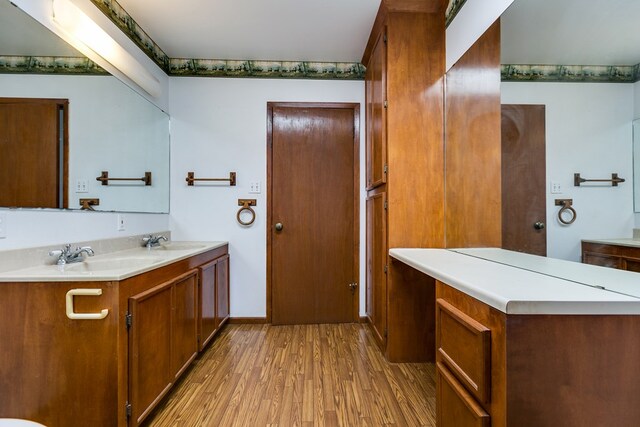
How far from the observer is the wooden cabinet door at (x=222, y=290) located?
2.50 metres

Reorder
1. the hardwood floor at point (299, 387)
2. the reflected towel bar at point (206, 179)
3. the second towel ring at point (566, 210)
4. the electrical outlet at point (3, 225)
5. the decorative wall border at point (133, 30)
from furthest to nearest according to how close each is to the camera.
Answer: the reflected towel bar at point (206, 179) → the decorative wall border at point (133, 30) → the hardwood floor at point (299, 387) → the electrical outlet at point (3, 225) → the second towel ring at point (566, 210)

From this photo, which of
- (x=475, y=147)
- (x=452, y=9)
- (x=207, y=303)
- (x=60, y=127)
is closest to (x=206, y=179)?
(x=207, y=303)

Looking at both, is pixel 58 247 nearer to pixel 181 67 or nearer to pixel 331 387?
Answer: pixel 331 387

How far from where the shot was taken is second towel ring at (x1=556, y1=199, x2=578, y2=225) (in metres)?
1.04

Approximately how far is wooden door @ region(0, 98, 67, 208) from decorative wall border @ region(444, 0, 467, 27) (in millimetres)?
2341

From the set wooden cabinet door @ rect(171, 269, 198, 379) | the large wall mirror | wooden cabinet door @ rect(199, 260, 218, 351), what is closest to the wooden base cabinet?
wooden cabinet door @ rect(171, 269, 198, 379)

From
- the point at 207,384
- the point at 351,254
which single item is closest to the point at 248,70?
the point at 351,254

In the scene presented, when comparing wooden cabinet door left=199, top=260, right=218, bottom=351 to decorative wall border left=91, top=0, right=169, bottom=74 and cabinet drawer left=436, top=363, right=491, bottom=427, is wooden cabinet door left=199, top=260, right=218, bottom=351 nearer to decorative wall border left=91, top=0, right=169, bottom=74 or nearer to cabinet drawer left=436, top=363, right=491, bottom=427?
cabinet drawer left=436, top=363, right=491, bottom=427

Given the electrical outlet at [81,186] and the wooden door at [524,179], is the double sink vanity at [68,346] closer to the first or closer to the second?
the electrical outlet at [81,186]

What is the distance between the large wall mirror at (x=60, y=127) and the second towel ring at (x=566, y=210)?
7.30 ft

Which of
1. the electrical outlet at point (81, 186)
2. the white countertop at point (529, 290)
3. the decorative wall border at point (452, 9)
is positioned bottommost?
the white countertop at point (529, 290)

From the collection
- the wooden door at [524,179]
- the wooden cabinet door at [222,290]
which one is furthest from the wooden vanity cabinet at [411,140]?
the wooden cabinet door at [222,290]

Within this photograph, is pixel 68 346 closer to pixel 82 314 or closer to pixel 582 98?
pixel 82 314

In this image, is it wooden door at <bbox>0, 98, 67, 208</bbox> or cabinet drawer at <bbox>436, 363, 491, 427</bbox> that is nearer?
cabinet drawer at <bbox>436, 363, 491, 427</bbox>
